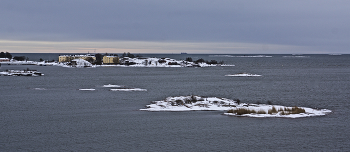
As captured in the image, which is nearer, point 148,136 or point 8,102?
point 148,136

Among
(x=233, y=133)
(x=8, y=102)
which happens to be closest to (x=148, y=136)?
(x=233, y=133)

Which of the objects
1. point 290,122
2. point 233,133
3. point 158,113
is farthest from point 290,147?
point 158,113

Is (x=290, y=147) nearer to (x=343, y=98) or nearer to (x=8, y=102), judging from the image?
(x=343, y=98)

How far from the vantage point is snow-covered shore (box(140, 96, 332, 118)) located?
141 ft

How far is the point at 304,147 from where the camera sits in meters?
29.7

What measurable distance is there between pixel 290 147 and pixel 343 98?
36.0 metres

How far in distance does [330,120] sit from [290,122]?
16.3 ft

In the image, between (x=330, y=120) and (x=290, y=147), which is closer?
(x=290, y=147)

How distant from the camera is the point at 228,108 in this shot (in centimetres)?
4672

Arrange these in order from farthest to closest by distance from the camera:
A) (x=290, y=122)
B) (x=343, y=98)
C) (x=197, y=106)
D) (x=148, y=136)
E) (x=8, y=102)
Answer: (x=343, y=98) < (x=8, y=102) < (x=197, y=106) < (x=290, y=122) < (x=148, y=136)

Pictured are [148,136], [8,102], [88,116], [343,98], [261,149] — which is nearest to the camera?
[261,149]

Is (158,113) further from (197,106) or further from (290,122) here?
(290,122)

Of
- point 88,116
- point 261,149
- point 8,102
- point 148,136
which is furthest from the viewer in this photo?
point 8,102

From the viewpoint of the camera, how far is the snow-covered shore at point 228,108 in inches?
1687
